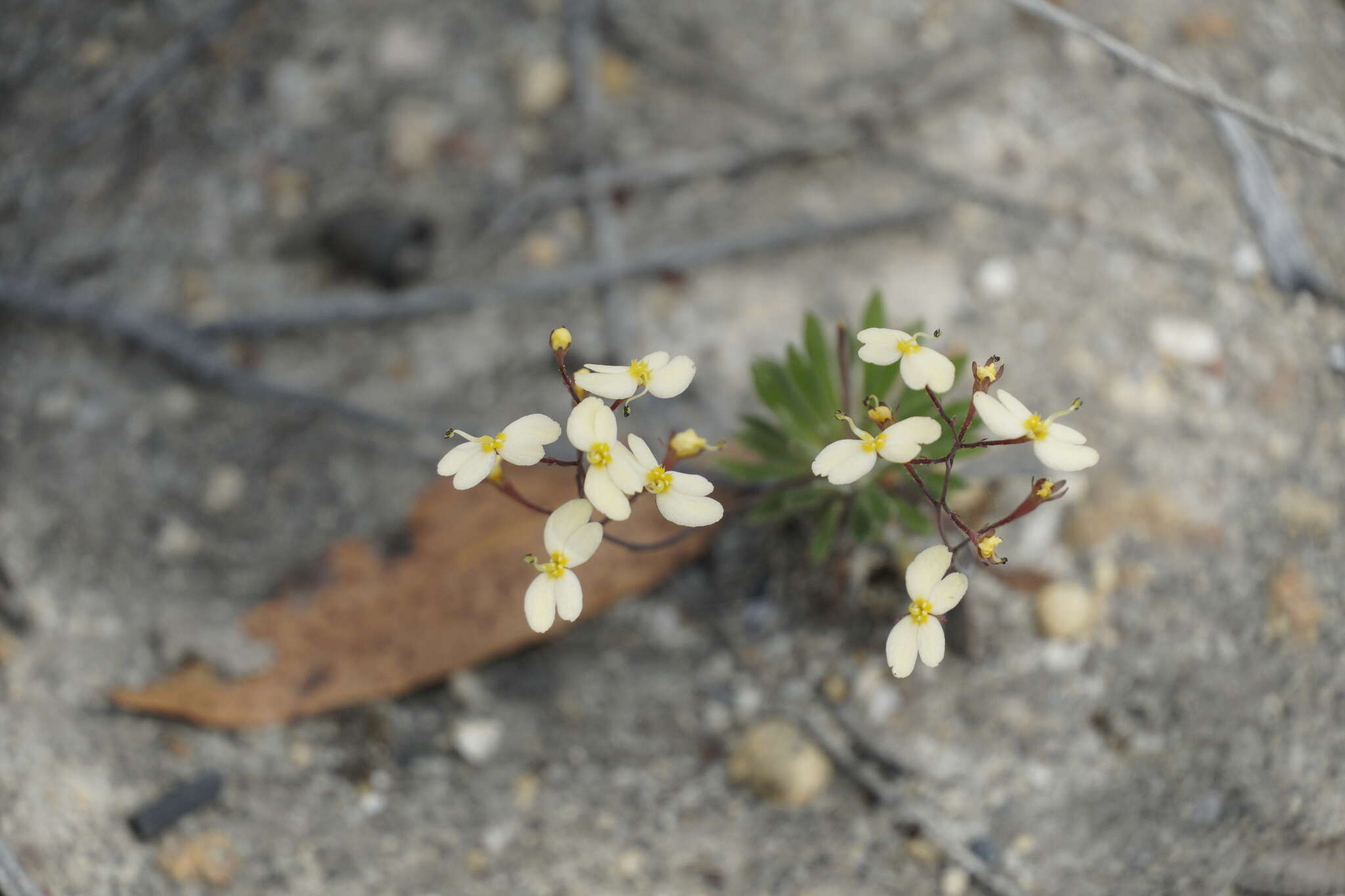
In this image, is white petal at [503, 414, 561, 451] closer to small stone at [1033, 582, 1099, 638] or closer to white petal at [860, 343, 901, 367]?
white petal at [860, 343, 901, 367]

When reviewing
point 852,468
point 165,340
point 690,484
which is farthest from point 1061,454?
point 165,340

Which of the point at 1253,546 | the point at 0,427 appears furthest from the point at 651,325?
the point at 0,427

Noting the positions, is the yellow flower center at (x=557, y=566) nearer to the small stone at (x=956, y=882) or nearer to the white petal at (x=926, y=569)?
A: the white petal at (x=926, y=569)

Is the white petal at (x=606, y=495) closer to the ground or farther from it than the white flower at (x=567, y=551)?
farther from it

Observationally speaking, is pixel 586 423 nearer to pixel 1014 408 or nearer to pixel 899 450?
pixel 899 450

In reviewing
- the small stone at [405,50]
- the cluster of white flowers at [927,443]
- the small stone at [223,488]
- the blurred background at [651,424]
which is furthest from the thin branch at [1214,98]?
the small stone at [223,488]

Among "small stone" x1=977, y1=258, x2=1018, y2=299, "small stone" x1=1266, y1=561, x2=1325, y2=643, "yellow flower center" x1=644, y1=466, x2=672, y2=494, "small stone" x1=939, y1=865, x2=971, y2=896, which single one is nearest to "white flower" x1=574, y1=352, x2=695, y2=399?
"yellow flower center" x1=644, y1=466, x2=672, y2=494

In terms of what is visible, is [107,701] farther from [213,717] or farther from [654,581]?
[654,581]
